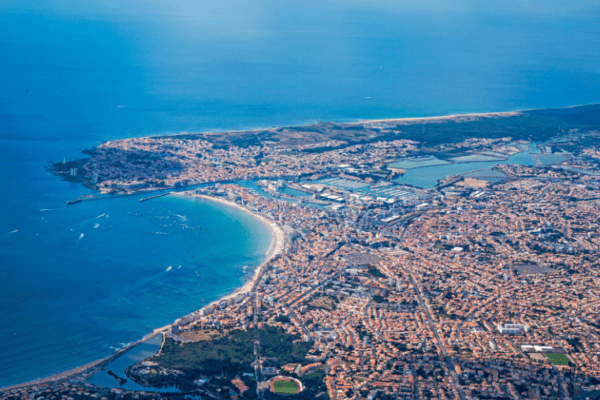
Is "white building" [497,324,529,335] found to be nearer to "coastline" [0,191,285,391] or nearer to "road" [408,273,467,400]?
"road" [408,273,467,400]

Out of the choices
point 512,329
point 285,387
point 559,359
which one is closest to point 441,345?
point 512,329

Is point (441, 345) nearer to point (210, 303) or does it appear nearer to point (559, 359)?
point (559, 359)

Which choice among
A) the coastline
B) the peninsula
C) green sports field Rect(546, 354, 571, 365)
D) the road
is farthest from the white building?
the coastline

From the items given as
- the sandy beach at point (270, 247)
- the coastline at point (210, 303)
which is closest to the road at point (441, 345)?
the sandy beach at point (270, 247)

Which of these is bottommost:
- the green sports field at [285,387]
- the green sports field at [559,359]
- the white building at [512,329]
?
the green sports field at [559,359]

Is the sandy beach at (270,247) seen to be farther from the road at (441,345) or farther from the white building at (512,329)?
the white building at (512,329)

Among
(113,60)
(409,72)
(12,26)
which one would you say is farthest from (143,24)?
(409,72)
